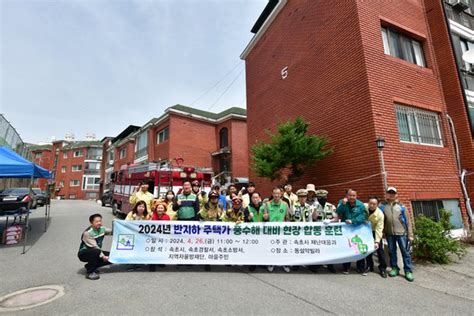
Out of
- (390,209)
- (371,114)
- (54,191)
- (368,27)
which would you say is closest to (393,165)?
(371,114)

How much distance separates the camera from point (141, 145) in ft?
86.1

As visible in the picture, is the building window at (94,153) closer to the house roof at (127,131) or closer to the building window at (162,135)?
the house roof at (127,131)

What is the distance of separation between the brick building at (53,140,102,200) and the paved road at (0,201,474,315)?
46112 mm

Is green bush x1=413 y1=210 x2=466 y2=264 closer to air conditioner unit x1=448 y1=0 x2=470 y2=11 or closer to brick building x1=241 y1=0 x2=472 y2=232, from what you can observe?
brick building x1=241 y1=0 x2=472 y2=232

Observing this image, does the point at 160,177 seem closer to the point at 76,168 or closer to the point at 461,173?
the point at 461,173

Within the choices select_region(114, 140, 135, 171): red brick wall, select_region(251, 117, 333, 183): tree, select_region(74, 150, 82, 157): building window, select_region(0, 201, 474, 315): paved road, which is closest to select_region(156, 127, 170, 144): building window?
select_region(114, 140, 135, 171): red brick wall

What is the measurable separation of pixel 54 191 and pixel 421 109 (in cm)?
5631

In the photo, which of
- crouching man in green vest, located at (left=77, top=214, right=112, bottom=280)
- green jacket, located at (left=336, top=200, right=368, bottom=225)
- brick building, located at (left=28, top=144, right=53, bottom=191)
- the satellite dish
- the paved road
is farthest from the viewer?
brick building, located at (left=28, top=144, right=53, bottom=191)

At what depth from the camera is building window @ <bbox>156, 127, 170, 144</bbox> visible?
→ 69.8 feet

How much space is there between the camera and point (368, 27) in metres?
7.91

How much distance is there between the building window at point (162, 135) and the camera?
21.3 m

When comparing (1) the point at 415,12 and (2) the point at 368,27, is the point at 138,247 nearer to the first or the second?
(2) the point at 368,27

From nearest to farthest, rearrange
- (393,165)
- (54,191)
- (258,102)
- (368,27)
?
1. (393,165)
2. (368,27)
3. (258,102)
4. (54,191)

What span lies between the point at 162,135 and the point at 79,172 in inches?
1359
